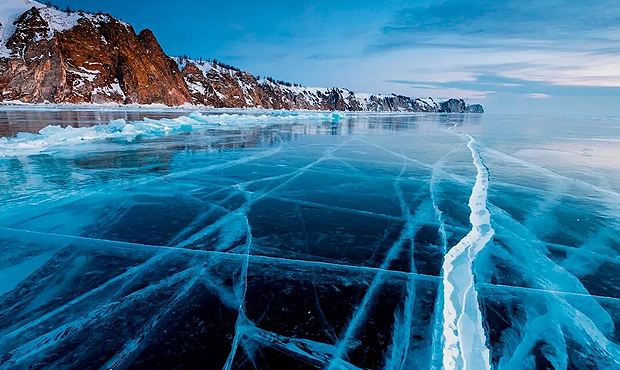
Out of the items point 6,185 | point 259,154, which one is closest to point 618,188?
point 259,154

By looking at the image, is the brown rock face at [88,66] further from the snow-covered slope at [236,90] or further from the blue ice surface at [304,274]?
the blue ice surface at [304,274]

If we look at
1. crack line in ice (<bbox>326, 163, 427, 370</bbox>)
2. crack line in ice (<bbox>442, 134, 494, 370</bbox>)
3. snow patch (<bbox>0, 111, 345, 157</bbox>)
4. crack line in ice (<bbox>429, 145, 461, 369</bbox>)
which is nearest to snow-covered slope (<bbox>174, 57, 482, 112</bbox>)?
snow patch (<bbox>0, 111, 345, 157</bbox>)

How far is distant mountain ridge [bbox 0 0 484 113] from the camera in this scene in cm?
5675

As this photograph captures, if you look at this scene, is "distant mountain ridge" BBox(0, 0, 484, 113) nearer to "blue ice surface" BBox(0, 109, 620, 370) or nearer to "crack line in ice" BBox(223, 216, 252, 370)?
"blue ice surface" BBox(0, 109, 620, 370)

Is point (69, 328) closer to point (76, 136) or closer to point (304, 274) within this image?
point (304, 274)

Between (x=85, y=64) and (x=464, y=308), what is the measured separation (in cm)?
8203

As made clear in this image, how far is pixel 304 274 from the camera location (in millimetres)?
2932

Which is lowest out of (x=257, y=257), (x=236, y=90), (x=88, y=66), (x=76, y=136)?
(x=257, y=257)

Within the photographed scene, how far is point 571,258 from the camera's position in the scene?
3.44m

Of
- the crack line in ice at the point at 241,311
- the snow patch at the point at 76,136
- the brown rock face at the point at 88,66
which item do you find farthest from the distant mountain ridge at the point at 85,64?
the crack line in ice at the point at 241,311

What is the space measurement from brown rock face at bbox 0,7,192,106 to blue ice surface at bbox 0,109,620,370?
67.4 metres

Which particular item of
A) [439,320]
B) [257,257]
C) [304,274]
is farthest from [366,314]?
[257,257]

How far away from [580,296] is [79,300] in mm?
4006

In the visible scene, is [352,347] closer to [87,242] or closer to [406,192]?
[87,242]
